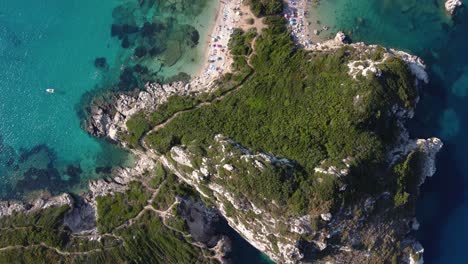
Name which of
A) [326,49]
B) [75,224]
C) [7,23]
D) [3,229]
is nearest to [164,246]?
[75,224]

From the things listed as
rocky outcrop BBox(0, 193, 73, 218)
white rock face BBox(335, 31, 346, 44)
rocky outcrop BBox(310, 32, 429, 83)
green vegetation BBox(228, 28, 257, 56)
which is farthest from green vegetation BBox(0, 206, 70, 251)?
white rock face BBox(335, 31, 346, 44)

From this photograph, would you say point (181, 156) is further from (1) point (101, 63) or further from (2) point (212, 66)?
(1) point (101, 63)

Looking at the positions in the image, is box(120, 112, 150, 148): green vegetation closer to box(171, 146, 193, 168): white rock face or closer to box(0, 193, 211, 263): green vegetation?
box(171, 146, 193, 168): white rock face

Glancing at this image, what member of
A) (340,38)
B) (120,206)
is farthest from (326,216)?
(120,206)

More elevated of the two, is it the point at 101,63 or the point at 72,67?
the point at 101,63

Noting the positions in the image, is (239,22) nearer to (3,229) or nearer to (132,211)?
(132,211)

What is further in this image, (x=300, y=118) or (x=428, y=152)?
(x=428, y=152)
